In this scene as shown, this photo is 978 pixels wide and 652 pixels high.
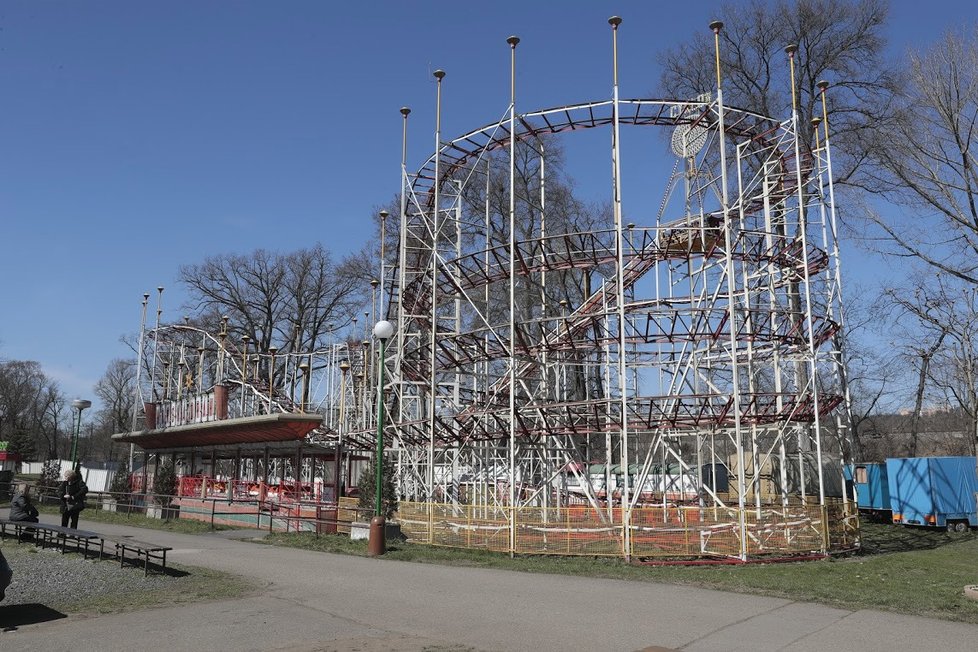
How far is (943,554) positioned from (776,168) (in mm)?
12017

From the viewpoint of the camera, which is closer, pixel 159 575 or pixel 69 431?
pixel 159 575

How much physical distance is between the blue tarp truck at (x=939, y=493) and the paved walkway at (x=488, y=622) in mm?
17149

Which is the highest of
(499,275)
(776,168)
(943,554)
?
(776,168)

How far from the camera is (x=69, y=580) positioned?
38.8ft

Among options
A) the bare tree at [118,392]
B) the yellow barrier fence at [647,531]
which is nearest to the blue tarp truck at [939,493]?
the yellow barrier fence at [647,531]

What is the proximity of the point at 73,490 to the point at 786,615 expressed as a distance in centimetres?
1501

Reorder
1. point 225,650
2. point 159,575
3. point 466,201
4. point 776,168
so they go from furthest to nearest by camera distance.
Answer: point 466,201 → point 776,168 → point 159,575 → point 225,650

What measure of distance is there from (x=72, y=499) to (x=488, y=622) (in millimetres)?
12214

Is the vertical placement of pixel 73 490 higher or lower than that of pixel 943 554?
higher

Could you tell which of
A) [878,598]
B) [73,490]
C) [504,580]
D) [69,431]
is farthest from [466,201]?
[69,431]

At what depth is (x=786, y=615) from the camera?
9.96 metres

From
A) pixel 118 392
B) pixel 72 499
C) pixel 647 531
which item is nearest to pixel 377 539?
pixel 647 531

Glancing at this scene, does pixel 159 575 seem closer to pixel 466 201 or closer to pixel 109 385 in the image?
pixel 466 201

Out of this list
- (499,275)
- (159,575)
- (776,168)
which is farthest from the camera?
(776,168)
